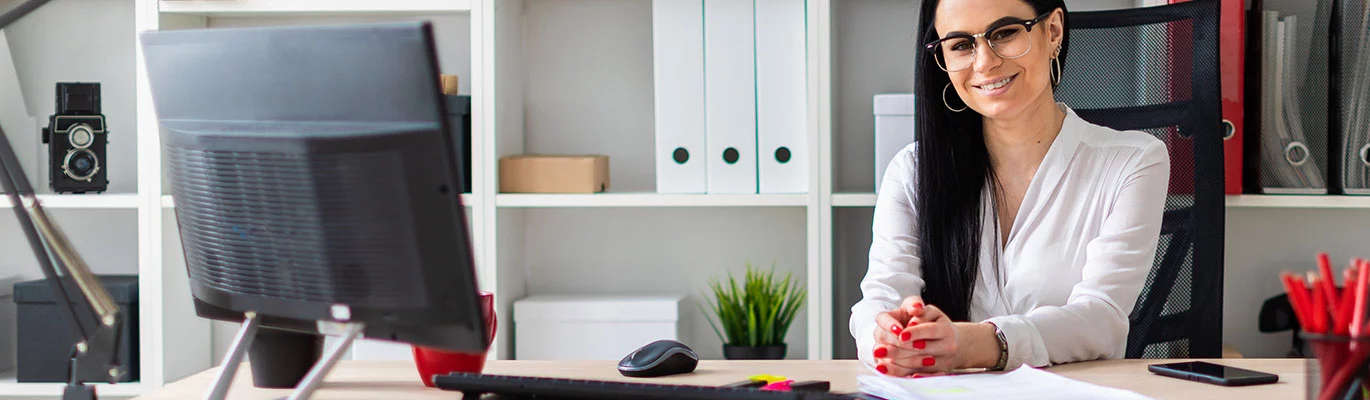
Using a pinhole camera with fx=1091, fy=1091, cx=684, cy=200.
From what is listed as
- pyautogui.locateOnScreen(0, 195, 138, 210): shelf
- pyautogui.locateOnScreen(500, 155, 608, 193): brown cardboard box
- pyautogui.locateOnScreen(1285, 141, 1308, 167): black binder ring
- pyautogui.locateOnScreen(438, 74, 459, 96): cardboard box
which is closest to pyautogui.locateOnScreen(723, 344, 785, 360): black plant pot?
Answer: pyautogui.locateOnScreen(500, 155, 608, 193): brown cardboard box

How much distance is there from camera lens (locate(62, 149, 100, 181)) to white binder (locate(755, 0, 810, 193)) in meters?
1.35

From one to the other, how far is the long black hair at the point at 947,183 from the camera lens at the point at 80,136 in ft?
5.40

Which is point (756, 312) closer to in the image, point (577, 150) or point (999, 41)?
point (577, 150)

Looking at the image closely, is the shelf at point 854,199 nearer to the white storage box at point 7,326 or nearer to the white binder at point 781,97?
the white binder at point 781,97

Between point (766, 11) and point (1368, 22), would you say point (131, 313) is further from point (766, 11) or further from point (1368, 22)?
point (1368, 22)

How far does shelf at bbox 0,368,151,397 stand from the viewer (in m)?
2.16

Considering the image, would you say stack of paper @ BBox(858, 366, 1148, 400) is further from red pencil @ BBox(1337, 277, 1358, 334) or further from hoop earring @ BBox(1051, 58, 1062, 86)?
hoop earring @ BBox(1051, 58, 1062, 86)

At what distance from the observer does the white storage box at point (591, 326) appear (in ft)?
7.13

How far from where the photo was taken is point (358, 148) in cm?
76

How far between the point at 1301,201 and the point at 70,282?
6.28ft

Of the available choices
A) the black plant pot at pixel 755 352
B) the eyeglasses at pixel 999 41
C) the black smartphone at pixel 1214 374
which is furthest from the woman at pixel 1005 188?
the black plant pot at pixel 755 352

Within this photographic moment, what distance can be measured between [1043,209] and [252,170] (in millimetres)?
1092

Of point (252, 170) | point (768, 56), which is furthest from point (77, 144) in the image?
point (252, 170)

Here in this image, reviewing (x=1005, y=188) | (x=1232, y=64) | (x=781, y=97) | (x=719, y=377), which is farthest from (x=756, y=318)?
(x=719, y=377)
